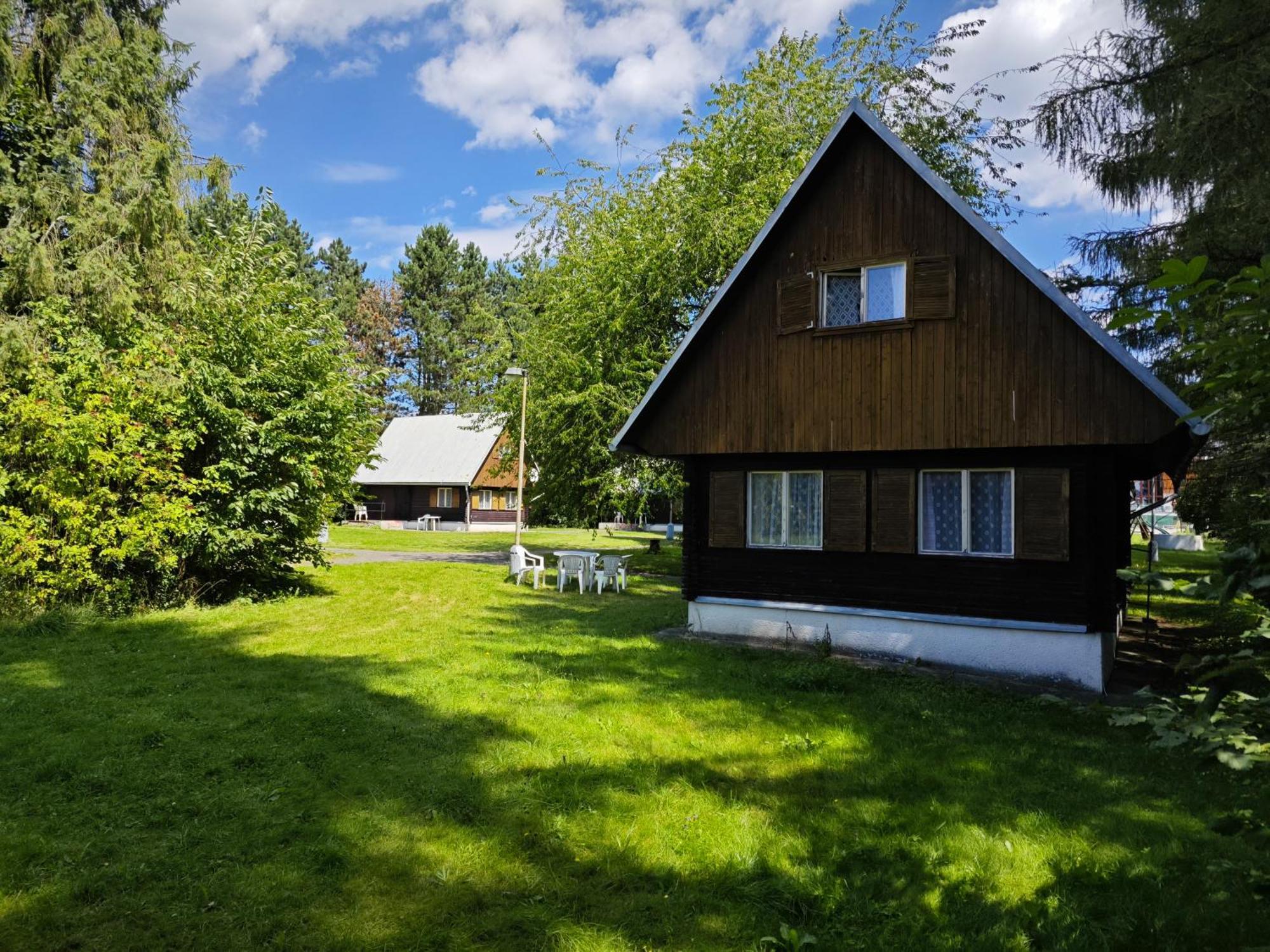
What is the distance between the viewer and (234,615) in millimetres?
14164

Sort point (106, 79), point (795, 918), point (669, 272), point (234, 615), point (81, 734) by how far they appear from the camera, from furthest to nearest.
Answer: point (669, 272)
point (106, 79)
point (234, 615)
point (81, 734)
point (795, 918)

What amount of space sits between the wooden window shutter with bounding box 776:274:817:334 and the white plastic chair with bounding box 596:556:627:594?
9.19 metres

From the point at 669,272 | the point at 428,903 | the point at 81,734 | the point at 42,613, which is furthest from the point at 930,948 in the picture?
the point at 669,272

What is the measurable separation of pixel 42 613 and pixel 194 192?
10329 millimetres

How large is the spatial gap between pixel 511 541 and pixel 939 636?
99.7 feet

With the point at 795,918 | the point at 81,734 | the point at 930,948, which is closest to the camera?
the point at 930,948

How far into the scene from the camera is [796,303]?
11.9 meters

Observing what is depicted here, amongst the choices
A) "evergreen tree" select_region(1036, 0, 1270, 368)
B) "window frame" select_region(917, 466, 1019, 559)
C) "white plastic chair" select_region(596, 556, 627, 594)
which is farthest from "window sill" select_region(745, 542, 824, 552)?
"white plastic chair" select_region(596, 556, 627, 594)

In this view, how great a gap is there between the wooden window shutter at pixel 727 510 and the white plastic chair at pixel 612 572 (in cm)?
691

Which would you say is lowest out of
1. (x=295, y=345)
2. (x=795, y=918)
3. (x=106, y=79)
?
(x=795, y=918)

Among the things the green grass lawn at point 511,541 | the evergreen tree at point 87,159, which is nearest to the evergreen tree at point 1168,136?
the green grass lawn at point 511,541

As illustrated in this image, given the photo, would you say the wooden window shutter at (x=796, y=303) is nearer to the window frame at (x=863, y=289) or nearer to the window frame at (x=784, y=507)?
the window frame at (x=863, y=289)

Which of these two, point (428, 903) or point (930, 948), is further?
point (428, 903)

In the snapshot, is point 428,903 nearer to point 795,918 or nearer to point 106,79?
point 795,918
